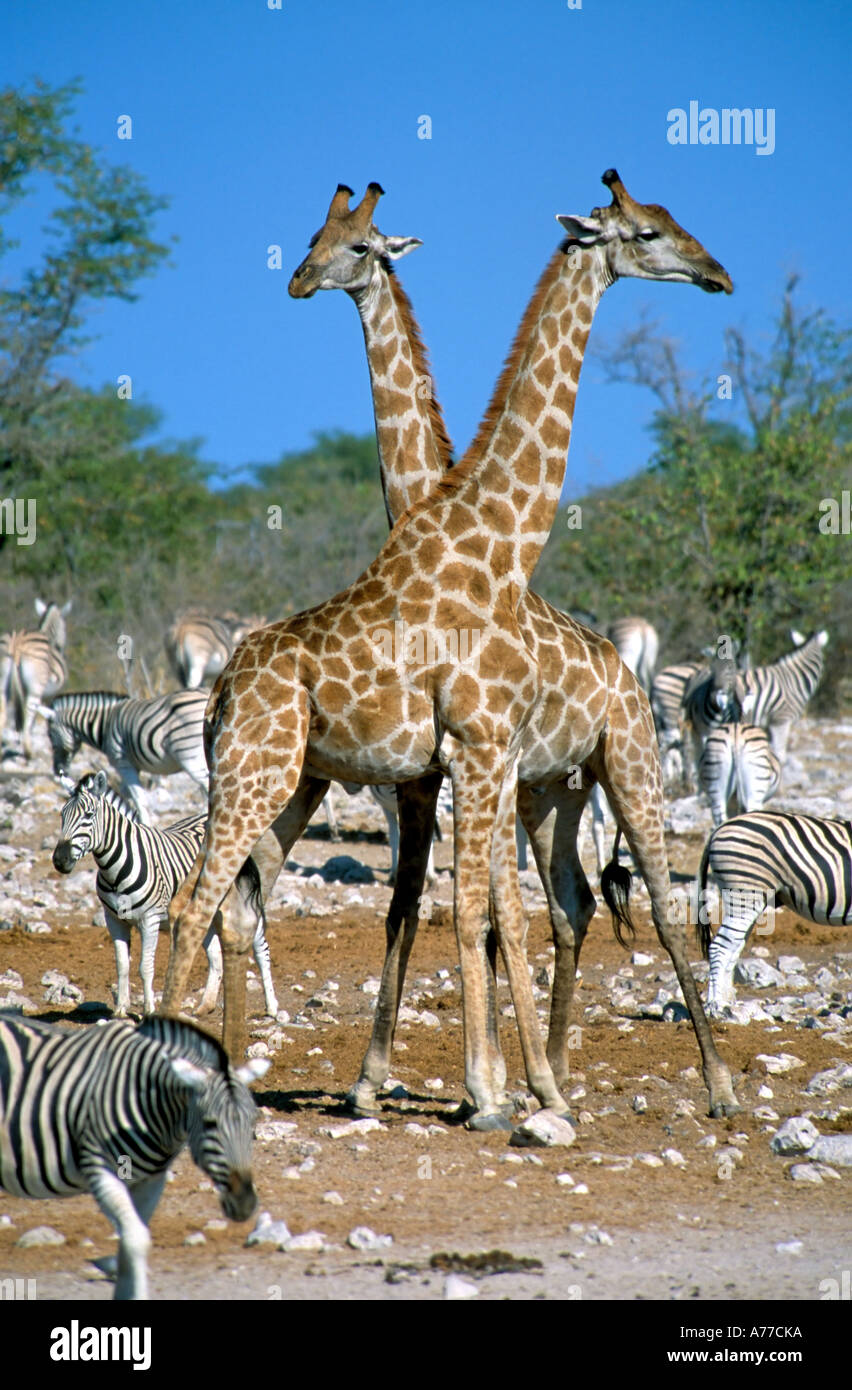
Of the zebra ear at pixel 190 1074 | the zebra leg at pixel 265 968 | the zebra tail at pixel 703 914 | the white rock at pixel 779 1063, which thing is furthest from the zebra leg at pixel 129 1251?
the zebra tail at pixel 703 914

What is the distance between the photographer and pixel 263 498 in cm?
4300

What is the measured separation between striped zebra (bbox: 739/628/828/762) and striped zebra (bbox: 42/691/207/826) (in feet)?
22.6

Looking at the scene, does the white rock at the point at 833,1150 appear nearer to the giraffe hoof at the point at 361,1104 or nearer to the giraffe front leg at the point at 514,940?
the giraffe front leg at the point at 514,940

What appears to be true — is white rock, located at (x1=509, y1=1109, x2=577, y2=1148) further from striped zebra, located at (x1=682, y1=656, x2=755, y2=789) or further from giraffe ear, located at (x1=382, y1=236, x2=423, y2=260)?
striped zebra, located at (x1=682, y1=656, x2=755, y2=789)

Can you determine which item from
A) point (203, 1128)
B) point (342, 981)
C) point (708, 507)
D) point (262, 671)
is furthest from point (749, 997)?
point (708, 507)

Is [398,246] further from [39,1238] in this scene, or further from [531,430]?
[39,1238]

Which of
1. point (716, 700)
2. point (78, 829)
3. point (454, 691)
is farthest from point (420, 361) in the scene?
point (716, 700)

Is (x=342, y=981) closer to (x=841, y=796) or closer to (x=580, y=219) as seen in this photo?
(x=580, y=219)

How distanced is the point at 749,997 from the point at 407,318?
15.1 feet

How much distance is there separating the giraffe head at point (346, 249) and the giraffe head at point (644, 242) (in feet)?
3.20

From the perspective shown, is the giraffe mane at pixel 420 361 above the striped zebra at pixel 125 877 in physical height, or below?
above

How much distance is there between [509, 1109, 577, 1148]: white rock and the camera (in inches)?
238

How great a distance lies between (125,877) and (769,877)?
379 cm

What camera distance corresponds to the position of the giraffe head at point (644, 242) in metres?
6.80
